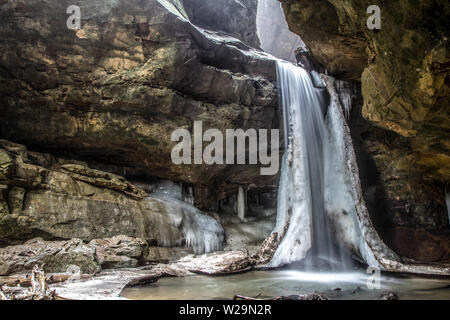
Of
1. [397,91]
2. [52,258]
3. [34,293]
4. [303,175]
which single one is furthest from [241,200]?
[34,293]

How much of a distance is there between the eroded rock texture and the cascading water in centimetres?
84

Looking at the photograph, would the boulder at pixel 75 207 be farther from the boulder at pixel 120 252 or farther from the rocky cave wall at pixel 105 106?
the boulder at pixel 120 252

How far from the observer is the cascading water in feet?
26.4

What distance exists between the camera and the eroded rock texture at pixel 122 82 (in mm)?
8047

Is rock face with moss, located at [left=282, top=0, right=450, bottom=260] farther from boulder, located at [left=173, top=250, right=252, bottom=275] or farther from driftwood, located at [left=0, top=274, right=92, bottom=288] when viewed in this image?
driftwood, located at [left=0, top=274, right=92, bottom=288]

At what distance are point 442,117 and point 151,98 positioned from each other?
731 cm

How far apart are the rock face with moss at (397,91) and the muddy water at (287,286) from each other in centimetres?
283

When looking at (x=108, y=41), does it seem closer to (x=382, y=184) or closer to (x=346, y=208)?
(x=346, y=208)

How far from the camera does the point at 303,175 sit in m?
9.37

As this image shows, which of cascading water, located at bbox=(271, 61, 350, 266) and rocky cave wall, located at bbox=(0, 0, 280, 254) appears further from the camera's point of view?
cascading water, located at bbox=(271, 61, 350, 266)

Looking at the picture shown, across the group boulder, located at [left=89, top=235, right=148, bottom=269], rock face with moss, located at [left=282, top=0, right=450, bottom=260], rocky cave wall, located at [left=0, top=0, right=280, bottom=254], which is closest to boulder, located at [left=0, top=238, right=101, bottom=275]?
boulder, located at [left=89, top=235, right=148, bottom=269]

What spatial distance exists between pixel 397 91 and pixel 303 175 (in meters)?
4.78

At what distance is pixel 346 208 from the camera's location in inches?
342

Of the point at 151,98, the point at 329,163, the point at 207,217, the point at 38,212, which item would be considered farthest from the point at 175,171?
the point at 329,163
